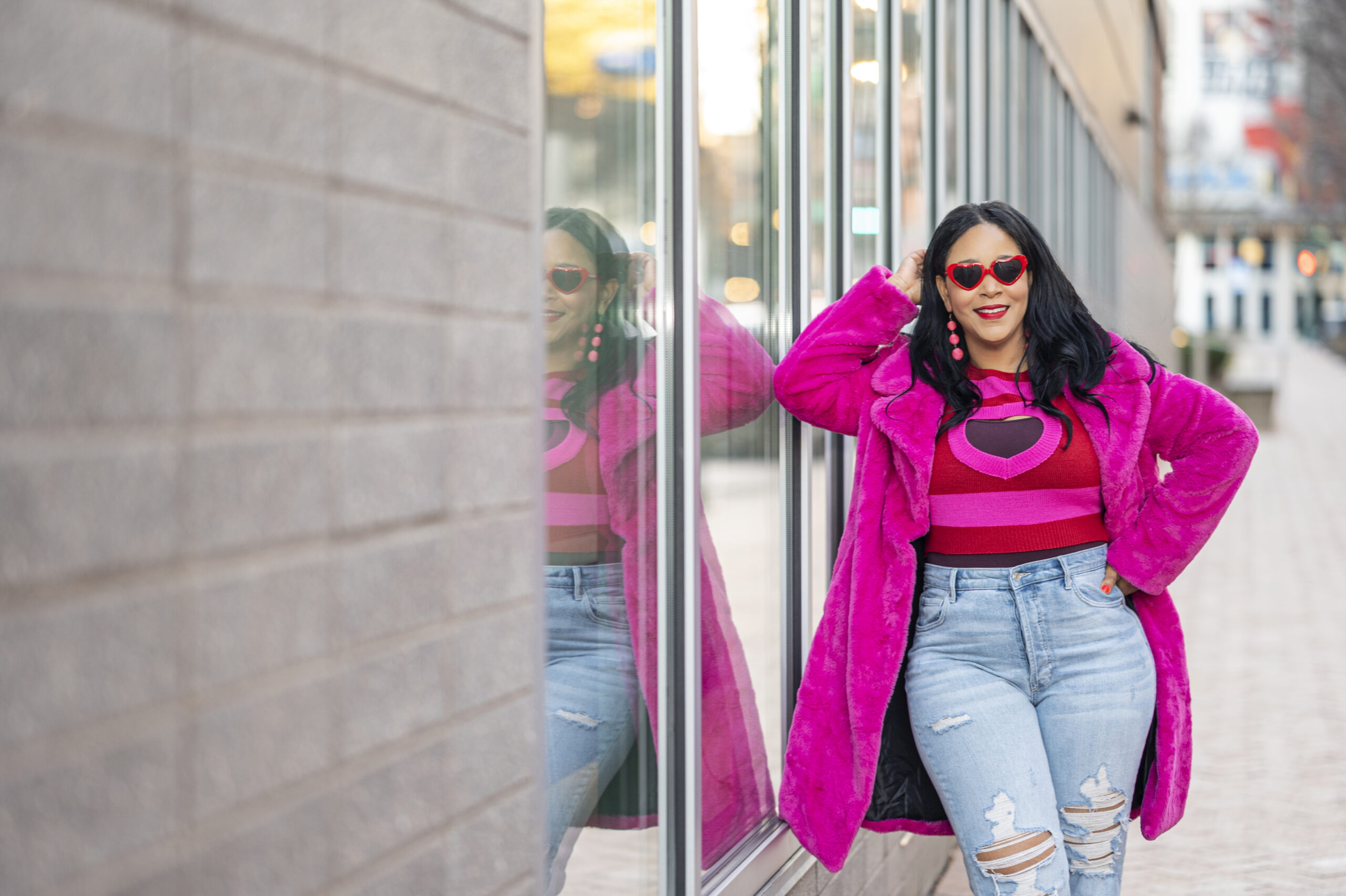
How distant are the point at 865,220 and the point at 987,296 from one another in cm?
116

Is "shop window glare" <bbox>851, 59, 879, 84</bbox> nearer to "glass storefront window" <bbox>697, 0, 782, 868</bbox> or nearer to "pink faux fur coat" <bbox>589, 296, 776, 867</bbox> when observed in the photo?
"glass storefront window" <bbox>697, 0, 782, 868</bbox>

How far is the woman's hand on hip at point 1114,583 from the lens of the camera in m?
2.61

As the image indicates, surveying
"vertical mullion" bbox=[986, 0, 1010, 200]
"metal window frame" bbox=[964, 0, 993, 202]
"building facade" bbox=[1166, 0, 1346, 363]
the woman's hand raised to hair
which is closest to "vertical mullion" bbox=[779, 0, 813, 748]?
the woman's hand raised to hair

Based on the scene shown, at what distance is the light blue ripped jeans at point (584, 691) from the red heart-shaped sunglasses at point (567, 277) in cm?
44

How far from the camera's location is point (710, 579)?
2658 mm

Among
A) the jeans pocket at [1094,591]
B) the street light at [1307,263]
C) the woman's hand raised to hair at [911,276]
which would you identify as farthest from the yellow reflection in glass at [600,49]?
the street light at [1307,263]

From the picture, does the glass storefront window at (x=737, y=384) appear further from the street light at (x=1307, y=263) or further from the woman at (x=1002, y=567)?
the street light at (x=1307, y=263)

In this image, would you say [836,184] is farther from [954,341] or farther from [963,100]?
[963,100]

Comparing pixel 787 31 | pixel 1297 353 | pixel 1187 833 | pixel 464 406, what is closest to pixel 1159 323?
pixel 1187 833

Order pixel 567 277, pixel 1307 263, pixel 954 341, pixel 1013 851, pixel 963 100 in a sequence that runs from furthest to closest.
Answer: pixel 1307 263 < pixel 963 100 < pixel 954 341 < pixel 1013 851 < pixel 567 277

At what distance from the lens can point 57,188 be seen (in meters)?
0.93

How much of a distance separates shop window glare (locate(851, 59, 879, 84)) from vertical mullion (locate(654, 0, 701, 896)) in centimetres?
130

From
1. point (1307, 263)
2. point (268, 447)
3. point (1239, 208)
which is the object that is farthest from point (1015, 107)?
point (1239, 208)

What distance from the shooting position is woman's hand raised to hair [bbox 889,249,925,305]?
9.55 feet
